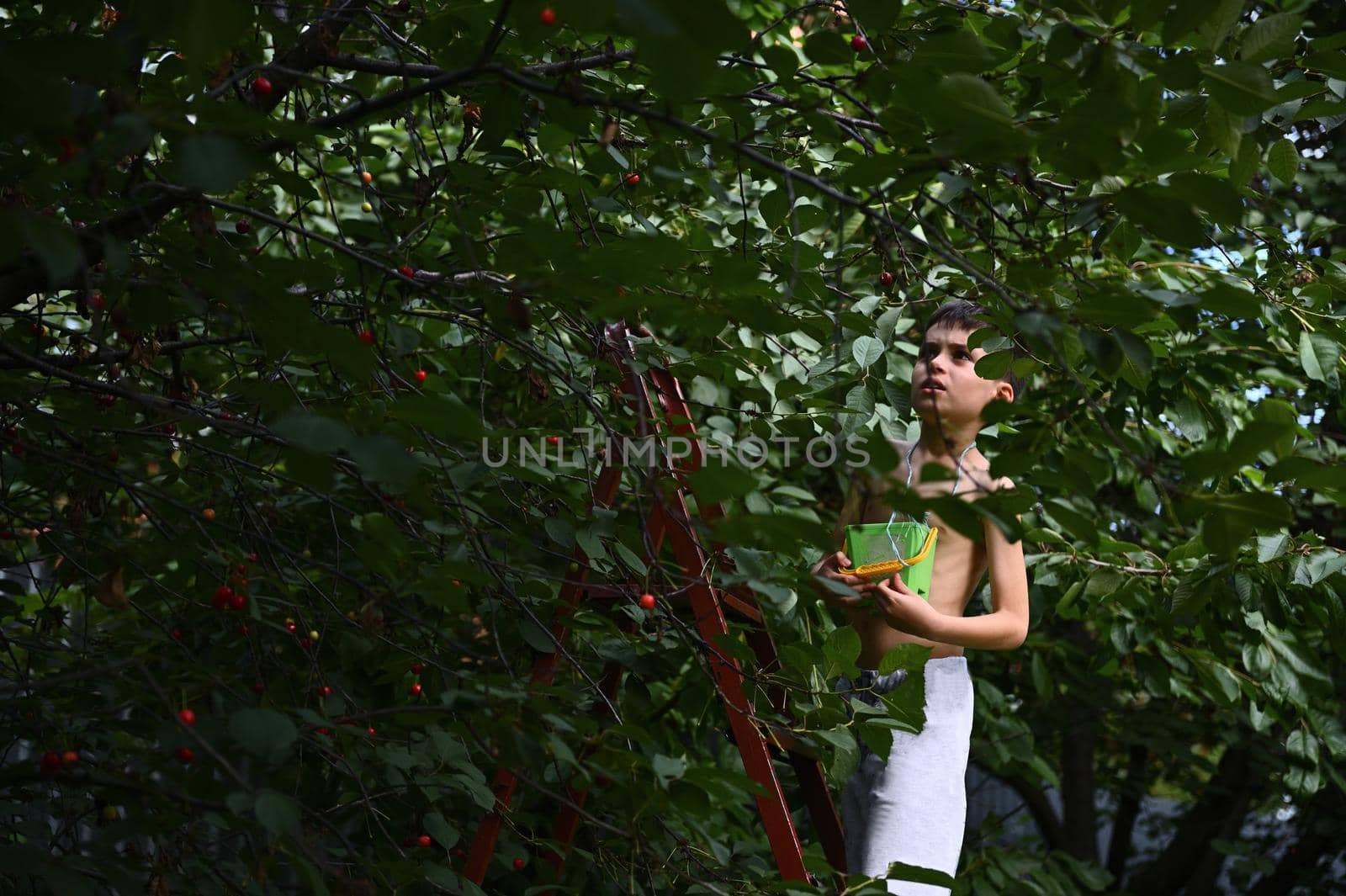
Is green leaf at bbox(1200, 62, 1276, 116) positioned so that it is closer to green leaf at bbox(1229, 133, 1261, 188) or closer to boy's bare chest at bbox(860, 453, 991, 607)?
green leaf at bbox(1229, 133, 1261, 188)

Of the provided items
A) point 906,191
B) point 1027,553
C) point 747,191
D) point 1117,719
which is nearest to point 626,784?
point 906,191

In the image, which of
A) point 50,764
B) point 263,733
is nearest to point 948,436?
point 263,733

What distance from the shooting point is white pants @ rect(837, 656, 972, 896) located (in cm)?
201

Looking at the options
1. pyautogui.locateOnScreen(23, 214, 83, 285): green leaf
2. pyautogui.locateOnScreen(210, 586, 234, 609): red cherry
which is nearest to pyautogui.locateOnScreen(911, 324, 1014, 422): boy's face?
pyautogui.locateOnScreen(210, 586, 234, 609): red cherry

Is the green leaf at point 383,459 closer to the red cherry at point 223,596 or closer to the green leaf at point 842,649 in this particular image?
the red cherry at point 223,596

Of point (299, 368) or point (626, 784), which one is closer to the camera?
point (626, 784)

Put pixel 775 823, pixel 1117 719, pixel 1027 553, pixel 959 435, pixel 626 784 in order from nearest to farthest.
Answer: pixel 626 784 < pixel 775 823 < pixel 959 435 < pixel 1027 553 < pixel 1117 719

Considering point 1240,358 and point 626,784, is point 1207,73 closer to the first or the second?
point 626,784

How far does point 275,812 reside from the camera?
1071mm

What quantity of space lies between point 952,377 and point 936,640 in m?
0.49

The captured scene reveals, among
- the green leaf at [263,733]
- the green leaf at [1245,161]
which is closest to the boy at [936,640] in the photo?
the green leaf at [1245,161]

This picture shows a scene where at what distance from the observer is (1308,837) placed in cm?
460

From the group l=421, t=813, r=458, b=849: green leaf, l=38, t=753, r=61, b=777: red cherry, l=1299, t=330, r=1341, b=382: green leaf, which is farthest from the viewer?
l=1299, t=330, r=1341, b=382: green leaf

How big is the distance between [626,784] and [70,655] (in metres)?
0.88
